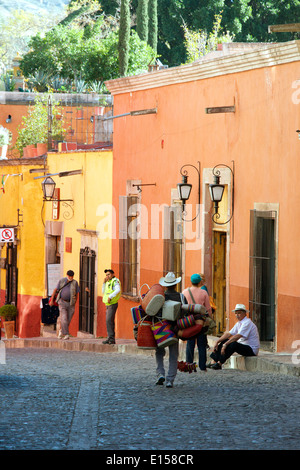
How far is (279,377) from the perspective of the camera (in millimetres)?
12391

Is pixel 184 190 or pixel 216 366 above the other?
pixel 184 190

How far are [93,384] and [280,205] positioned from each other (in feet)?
15.2

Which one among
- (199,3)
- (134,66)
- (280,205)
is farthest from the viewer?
(199,3)

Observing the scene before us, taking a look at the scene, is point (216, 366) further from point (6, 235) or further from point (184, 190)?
point (6, 235)

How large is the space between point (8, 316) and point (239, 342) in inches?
542

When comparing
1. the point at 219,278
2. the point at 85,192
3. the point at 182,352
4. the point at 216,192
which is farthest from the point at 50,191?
the point at 182,352

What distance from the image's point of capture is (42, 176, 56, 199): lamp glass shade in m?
23.8

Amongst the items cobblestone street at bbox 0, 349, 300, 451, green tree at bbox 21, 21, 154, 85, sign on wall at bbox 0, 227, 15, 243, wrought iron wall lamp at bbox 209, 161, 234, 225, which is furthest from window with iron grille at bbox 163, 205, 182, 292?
green tree at bbox 21, 21, 154, 85

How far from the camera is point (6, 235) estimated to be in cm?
2528

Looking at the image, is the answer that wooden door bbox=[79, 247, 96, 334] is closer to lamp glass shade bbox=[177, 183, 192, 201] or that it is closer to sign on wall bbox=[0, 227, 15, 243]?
sign on wall bbox=[0, 227, 15, 243]

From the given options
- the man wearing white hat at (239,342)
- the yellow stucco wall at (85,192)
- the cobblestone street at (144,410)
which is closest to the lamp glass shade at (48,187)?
the yellow stucco wall at (85,192)

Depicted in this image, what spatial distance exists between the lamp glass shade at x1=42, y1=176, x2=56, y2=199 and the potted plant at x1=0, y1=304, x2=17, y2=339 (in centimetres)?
409

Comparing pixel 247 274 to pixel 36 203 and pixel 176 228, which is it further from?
pixel 36 203
